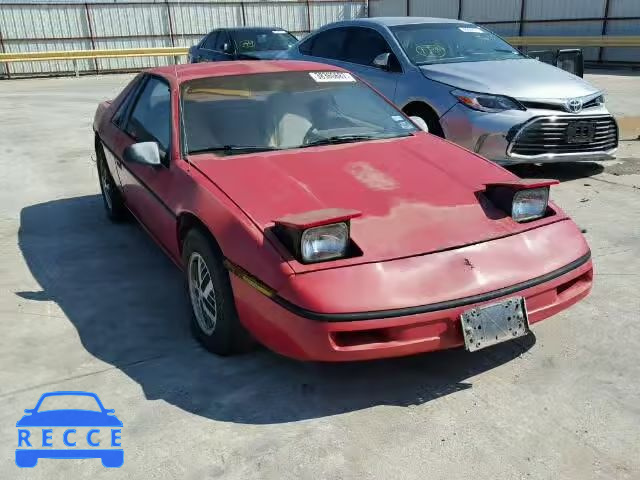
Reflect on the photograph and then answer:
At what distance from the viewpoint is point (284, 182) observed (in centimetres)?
309

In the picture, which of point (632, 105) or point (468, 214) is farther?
point (632, 105)

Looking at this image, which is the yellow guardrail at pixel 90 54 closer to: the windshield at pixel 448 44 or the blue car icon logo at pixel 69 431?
the windshield at pixel 448 44

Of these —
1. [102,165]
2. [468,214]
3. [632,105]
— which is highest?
[468,214]

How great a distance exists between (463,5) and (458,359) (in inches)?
925

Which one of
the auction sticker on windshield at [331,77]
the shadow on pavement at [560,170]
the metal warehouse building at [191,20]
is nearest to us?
the auction sticker on windshield at [331,77]

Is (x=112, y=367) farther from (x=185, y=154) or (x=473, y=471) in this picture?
(x=473, y=471)

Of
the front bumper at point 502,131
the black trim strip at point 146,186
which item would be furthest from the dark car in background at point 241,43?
the black trim strip at point 146,186

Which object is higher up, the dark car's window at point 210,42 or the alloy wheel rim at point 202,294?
the dark car's window at point 210,42

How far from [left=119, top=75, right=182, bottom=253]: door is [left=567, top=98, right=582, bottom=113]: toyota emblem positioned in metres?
3.80

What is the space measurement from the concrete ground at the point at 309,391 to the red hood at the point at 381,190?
65cm

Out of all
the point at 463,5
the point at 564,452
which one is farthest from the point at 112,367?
the point at 463,5

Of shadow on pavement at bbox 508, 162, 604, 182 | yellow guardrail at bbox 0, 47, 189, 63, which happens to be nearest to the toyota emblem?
shadow on pavement at bbox 508, 162, 604, 182

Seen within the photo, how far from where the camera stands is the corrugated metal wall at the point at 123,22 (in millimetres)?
19984

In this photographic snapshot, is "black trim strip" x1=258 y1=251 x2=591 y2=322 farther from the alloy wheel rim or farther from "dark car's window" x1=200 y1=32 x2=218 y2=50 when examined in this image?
"dark car's window" x1=200 y1=32 x2=218 y2=50
